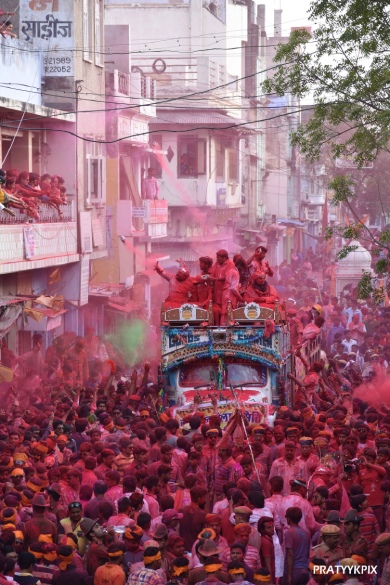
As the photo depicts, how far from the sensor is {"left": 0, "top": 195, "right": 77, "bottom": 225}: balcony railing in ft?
80.2

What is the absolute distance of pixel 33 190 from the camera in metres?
25.8

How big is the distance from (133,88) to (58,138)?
24.8 feet

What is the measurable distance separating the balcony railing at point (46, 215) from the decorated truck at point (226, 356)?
6239mm

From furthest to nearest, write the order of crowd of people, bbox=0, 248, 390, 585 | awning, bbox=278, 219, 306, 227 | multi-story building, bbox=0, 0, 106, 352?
awning, bbox=278, 219, 306, 227
multi-story building, bbox=0, 0, 106, 352
crowd of people, bbox=0, 248, 390, 585

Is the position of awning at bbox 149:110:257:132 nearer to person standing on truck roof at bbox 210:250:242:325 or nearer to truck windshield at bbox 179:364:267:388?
person standing on truck roof at bbox 210:250:242:325

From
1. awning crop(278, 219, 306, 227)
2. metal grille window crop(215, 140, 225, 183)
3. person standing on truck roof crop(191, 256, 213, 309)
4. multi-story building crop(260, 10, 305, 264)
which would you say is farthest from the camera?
awning crop(278, 219, 306, 227)

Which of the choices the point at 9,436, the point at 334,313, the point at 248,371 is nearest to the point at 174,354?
the point at 248,371

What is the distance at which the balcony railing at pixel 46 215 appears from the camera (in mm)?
24450

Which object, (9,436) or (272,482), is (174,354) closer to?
(9,436)

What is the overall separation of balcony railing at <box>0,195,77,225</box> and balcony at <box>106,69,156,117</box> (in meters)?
4.45

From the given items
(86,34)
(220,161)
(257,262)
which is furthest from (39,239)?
(220,161)

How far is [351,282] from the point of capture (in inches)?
1618

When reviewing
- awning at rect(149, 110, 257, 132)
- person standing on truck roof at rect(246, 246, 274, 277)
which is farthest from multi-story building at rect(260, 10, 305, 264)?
person standing on truck roof at rect(246, 246, 274, 277)

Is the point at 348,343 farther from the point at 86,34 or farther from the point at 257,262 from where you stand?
the point at 86,34
